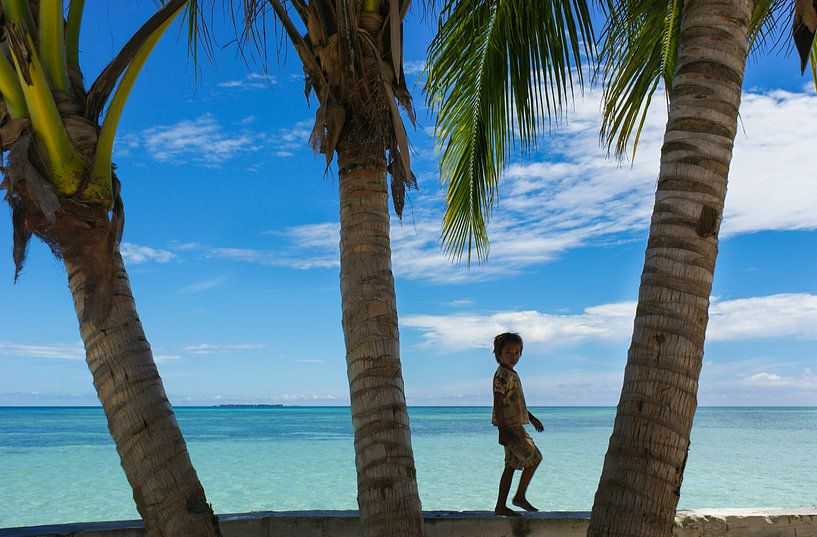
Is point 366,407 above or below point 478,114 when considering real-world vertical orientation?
below

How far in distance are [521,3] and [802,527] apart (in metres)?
3.77

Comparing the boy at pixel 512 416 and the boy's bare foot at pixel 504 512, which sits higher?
the boy at pixel 512 416

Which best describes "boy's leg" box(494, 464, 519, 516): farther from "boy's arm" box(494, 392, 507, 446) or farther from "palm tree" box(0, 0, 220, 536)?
"palm tree" box(0, 0, 220, 536)

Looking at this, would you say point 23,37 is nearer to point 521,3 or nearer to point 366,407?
point 366,407

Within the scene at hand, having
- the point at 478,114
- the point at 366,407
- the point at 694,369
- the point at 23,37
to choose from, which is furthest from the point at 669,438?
the point at 478,114

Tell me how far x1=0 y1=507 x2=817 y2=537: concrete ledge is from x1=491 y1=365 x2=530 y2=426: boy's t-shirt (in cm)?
91

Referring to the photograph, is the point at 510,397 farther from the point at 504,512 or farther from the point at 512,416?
the point at 504,512

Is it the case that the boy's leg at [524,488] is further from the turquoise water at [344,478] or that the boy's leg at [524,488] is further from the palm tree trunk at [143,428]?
the turquoise water at [344,478]

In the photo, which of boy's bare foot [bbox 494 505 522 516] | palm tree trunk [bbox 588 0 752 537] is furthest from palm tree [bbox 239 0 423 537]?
boy's bare foot [bbox 494 505 522 516]

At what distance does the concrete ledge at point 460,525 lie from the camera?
4188 mm

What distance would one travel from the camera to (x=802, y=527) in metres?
4.55

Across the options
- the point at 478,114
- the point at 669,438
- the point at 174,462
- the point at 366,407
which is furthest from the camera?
the point at 478,114

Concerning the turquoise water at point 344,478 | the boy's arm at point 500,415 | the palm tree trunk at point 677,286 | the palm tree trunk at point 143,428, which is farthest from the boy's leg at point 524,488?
the turquoise water at point 344,478

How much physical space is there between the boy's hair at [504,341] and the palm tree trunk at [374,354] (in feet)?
7.06
